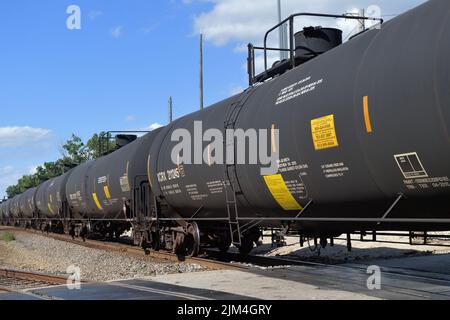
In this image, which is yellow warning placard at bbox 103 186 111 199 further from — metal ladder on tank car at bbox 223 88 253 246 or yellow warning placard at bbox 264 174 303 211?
yellow warning placard at bbox 264 174 303 211

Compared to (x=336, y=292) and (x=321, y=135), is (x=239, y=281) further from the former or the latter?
(x=321, y=135)

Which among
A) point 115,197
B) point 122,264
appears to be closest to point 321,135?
point 122,264

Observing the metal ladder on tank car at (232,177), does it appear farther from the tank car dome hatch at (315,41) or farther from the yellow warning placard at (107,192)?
the yellow warning placard at (107,192)

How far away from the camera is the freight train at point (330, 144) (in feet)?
17.1

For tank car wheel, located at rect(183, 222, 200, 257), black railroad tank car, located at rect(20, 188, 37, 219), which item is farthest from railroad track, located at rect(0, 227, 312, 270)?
black railroad tank car, located at rect(20, 188, 37, 219)

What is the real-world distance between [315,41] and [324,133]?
133 inches

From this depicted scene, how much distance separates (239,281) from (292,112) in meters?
3.27

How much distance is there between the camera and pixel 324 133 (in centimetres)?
663

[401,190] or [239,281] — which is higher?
[401,190]

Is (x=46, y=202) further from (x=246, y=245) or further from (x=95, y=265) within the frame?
(x=246, y=245)

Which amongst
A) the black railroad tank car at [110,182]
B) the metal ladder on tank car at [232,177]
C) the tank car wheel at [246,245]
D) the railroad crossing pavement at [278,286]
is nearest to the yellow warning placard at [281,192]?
the metal ladder on tank car at [232,177]

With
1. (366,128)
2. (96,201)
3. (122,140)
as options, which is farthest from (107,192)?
(366,128)

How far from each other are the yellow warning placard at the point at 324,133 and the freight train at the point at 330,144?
0.04 feet
